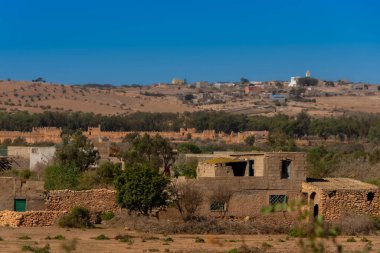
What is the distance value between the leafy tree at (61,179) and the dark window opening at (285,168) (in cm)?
821

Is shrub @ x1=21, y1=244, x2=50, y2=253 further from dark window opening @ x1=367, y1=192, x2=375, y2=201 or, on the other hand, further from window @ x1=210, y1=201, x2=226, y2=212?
dark window opening @ x1=367, y1=192, x2=375, y2=201

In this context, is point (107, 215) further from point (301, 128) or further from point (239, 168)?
point (301, 128)

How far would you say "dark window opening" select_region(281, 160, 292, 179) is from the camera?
1217 inches

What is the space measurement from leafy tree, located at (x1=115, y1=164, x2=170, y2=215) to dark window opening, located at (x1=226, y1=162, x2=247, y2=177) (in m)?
3.40

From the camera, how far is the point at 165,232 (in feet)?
93.7

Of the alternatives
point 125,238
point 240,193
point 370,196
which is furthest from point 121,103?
point 125,238

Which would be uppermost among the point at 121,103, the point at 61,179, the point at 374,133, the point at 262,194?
the point at 121,103

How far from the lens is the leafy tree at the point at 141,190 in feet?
96.8

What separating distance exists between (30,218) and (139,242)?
15.3 ft

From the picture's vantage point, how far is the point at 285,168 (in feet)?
102

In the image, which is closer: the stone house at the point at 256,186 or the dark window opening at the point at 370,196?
the stone house at the point at 256,186

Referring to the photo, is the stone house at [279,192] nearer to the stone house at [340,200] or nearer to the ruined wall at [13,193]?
the stone house at [340,200]

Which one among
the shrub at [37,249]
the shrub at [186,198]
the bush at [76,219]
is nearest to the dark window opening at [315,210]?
the shrub at [186,198]

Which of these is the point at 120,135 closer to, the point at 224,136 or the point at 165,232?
the point at 224,136
